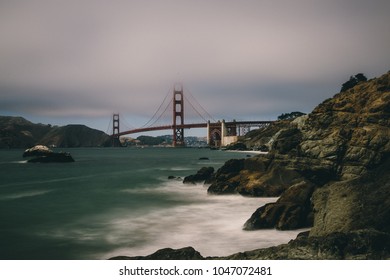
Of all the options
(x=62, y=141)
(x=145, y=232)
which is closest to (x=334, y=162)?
(x=145, y=232)

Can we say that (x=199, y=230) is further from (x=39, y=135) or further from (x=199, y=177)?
(x=39, y=135)

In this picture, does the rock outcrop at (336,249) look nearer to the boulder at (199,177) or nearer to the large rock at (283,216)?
the large rock at (283,216)

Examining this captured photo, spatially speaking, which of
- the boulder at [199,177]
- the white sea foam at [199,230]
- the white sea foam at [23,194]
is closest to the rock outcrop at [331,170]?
the white sea foam at [199,230]

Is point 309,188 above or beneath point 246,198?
above

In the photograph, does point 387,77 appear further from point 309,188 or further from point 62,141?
point 62,141

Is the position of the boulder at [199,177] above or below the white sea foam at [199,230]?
above

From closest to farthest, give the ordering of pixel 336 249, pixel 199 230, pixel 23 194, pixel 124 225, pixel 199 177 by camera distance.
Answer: pixel 336 249
pixel 199 230
pixel 124 225
pixel 23 194
pixel 199 177

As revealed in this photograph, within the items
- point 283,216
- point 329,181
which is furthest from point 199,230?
point 329,181
